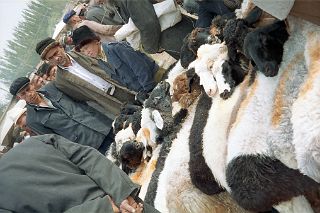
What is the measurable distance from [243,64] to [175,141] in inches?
29.9

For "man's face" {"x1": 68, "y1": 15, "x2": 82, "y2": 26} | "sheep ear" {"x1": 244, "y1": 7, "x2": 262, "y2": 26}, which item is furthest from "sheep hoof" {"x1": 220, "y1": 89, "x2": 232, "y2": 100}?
"man's face" {"x1": 68, "y1": 15, "x2": 82, "y2": 26}

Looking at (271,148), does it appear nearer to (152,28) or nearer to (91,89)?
(152,28)

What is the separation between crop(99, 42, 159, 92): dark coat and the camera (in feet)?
14.0

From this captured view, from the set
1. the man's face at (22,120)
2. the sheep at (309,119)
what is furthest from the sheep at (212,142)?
the man's face at (22,120)

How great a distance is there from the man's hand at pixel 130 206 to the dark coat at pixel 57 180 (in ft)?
0.10

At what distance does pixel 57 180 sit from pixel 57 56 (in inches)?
98.9

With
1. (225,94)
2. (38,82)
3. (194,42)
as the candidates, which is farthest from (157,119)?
(38,82)

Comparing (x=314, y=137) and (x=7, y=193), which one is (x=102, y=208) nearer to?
(x=7, y=193)

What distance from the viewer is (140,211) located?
7.39 feet

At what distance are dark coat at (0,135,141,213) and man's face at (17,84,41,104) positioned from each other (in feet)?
7.53

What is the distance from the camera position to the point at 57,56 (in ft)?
14.7

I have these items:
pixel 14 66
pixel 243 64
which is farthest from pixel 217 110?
pixel 14 66

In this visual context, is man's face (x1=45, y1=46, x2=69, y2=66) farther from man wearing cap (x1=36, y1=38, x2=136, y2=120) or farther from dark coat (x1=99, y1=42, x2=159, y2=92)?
dark coat (x1=99, y1=42, x2=159, y2=92)

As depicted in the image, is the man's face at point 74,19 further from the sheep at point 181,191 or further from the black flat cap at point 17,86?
the sheep at point 181,191
